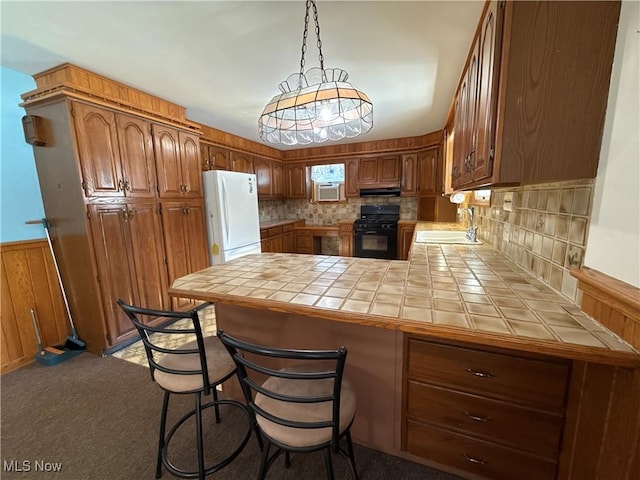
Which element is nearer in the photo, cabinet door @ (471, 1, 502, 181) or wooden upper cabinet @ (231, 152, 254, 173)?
cabinet door @ (471, 1, 502, 181)

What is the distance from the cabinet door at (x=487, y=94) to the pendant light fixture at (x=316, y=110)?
1.85 feet

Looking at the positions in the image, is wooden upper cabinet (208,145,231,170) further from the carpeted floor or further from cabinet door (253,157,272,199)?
the carpeted floor

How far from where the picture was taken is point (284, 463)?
131 centimetres

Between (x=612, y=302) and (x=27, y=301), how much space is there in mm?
3710

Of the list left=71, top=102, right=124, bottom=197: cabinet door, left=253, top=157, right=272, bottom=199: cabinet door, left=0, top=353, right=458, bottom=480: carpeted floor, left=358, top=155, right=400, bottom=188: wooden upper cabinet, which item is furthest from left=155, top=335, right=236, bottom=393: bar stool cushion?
left=358, top=155, right=400, bottom=188: wooden upper cabinet

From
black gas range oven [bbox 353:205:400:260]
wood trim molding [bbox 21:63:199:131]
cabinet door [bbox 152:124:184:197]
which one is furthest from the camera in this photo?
black gas range oven [bbox 353:205:400:260]

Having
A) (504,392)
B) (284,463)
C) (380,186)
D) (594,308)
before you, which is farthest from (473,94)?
(380,186)

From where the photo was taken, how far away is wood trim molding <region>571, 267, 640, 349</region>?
2.30 ft

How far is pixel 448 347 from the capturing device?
1050 millimetres

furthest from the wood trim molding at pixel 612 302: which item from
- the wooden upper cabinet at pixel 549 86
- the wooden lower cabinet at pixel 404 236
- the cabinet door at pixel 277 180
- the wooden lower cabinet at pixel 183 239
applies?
the cabinet door at pixel 277 180

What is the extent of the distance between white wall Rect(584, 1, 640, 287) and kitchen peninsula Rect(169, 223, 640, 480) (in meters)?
0.24

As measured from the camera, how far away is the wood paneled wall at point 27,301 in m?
2.08

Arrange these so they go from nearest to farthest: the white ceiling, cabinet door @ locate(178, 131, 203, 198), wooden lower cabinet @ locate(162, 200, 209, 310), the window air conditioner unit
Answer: the white ceiling, wooden lower cabinet @ locate(162, 200, 209, 310), cabinet door @ locate(178, 131, 203, 198), the window air conditioner unit

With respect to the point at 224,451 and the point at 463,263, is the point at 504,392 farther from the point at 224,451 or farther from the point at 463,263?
the point at 224,451
